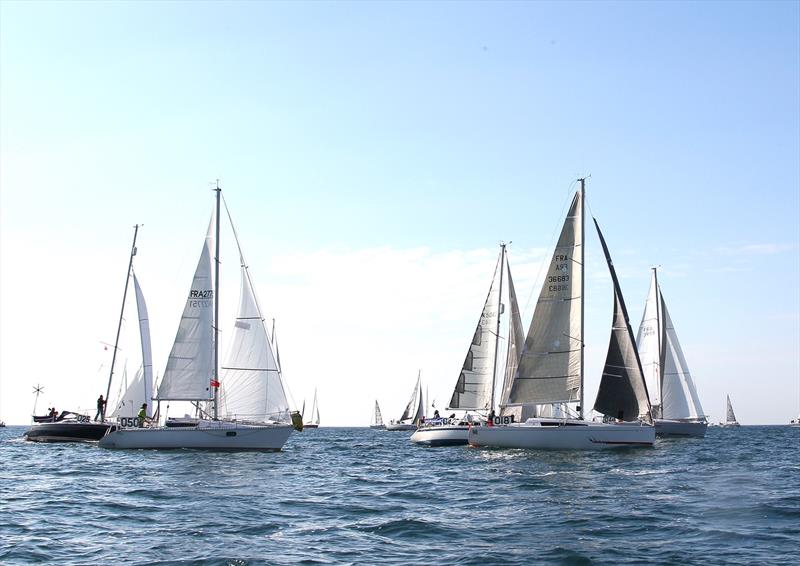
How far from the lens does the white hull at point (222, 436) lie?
130 ft

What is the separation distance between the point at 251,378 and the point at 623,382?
783 inches

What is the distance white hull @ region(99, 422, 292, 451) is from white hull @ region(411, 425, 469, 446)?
15.2 metres

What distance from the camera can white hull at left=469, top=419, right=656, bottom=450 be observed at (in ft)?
130

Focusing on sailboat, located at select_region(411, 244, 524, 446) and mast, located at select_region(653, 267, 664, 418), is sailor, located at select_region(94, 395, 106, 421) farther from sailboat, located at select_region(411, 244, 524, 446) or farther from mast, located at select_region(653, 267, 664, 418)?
mast, located at select_region(653, 267, 664, 418)

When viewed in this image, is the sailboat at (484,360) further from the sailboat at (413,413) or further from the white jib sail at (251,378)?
the sailboat at (413,413)

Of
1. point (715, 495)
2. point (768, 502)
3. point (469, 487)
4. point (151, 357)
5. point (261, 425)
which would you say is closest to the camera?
point (768, 502)

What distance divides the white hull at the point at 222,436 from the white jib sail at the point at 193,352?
212 cm

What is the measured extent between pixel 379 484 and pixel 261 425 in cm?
1498

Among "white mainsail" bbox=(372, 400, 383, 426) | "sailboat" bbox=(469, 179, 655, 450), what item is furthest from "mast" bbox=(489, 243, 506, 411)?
"white mainsail" bbox=(372, 400, 383, 426)

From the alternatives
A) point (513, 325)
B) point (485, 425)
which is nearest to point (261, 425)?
point (485, 425)

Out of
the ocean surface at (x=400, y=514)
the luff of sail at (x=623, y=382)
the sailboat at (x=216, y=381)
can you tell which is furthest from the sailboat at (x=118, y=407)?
the luff of sail at (x=623, y=382)

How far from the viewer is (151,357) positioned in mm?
53219

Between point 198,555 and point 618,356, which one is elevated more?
point 618,356

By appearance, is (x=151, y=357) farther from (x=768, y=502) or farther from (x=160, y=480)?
(x=768, y=502)
